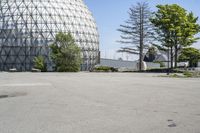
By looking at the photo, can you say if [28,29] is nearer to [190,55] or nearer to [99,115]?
[190,55]

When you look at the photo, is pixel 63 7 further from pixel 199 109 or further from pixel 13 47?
pixel 199 109

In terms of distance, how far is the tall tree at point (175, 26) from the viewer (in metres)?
49.0

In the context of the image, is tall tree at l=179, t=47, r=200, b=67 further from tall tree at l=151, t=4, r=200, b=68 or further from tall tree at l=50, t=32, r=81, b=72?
tall tree at l=50, t=32, r=81, b=72

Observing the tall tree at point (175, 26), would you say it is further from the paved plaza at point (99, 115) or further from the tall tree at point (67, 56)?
the paved plaza at point (99, 115)

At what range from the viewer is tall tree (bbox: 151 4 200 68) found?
49.0 metres

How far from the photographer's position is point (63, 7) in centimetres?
7375

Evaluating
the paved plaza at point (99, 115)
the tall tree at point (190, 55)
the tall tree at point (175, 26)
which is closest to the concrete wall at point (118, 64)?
the tall tree at point (190, 55)

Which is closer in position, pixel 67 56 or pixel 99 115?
pixel 99 115

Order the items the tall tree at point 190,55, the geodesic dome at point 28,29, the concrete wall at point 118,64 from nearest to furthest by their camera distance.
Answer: the tall tree at point 190,55, the geodesic dome at point 28,29, the concrete wall at point 118,64

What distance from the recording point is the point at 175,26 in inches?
1929

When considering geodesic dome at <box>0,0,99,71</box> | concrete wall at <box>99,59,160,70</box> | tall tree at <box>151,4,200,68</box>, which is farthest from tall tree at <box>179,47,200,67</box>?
geodesic dome at <box>0,0,99,71</box>

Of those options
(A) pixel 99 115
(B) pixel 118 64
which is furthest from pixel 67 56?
(A) pixel 99 115

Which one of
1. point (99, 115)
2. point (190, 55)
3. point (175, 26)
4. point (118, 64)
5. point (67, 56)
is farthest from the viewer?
point (118, 64)

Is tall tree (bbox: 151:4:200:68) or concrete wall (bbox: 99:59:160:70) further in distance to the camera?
concrete wall (bbox: 99:59:160:70)
